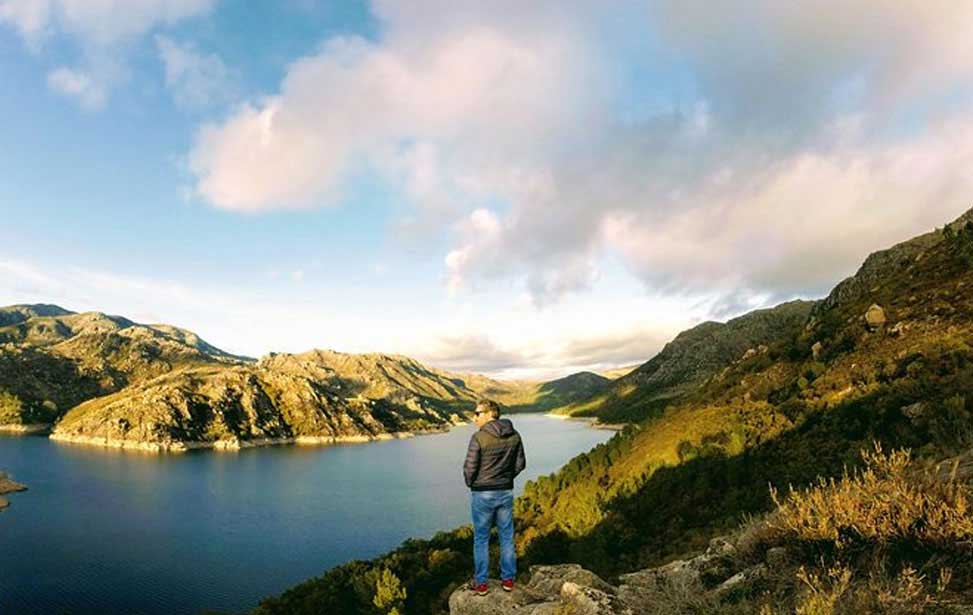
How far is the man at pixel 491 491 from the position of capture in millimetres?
12375

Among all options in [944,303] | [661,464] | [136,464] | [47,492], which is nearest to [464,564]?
[661,464]

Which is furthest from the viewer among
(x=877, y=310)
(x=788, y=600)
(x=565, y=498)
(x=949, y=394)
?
(x=565, y=498)

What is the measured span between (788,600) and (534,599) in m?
5.79

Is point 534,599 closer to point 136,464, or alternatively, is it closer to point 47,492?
point 47,492

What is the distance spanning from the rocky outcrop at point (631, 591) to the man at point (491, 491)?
0.56 metres

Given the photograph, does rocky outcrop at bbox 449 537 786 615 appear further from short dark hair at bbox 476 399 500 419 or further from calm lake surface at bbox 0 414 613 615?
calm lake surface at bbox 0 414 613 615

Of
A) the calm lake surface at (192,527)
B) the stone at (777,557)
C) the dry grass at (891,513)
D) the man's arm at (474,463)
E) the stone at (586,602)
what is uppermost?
the man's arm at (474,463)

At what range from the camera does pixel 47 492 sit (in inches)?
5010

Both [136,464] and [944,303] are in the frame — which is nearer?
[944,303]

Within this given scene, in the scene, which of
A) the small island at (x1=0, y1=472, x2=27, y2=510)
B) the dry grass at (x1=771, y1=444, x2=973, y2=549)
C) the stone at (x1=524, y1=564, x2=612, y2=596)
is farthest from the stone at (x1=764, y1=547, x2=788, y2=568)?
the small island at (x1=0, y1=472, x2=27, y2=510)

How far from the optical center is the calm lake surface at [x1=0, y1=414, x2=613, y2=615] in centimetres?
6694

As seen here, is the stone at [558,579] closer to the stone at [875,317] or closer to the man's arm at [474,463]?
the man's arm at [474,463]

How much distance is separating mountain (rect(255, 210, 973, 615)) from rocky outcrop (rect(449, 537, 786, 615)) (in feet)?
0.20

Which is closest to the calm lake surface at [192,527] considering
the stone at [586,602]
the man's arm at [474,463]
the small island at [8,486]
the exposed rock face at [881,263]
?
the small island at [8,486]
